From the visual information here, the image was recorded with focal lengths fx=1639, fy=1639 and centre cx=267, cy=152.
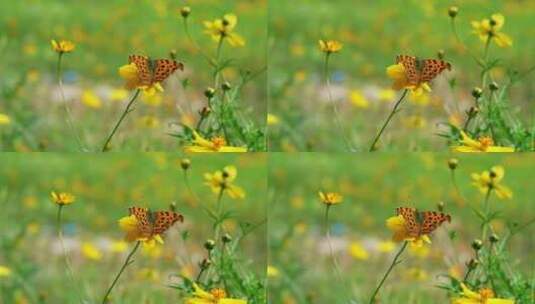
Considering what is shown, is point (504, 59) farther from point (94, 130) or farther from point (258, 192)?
point (94, 130)

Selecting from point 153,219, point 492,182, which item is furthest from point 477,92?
point 153,219

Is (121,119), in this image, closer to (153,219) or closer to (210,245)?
(153,219)

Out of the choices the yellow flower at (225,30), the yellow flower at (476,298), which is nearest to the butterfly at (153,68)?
the yellow flower at (225,30)

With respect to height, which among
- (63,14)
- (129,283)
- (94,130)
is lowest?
(129,283)

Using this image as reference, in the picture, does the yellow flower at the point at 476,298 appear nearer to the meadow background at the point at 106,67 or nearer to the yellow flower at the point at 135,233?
the meadow background at the point at 106,67

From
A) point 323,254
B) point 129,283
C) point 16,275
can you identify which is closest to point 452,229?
point 323,254

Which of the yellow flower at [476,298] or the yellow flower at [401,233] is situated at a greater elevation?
the yellow flower at [401,233]

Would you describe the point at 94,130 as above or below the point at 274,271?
above

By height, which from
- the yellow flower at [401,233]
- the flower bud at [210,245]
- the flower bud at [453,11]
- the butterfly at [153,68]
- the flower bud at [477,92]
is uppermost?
the flower bud at [453,11]
